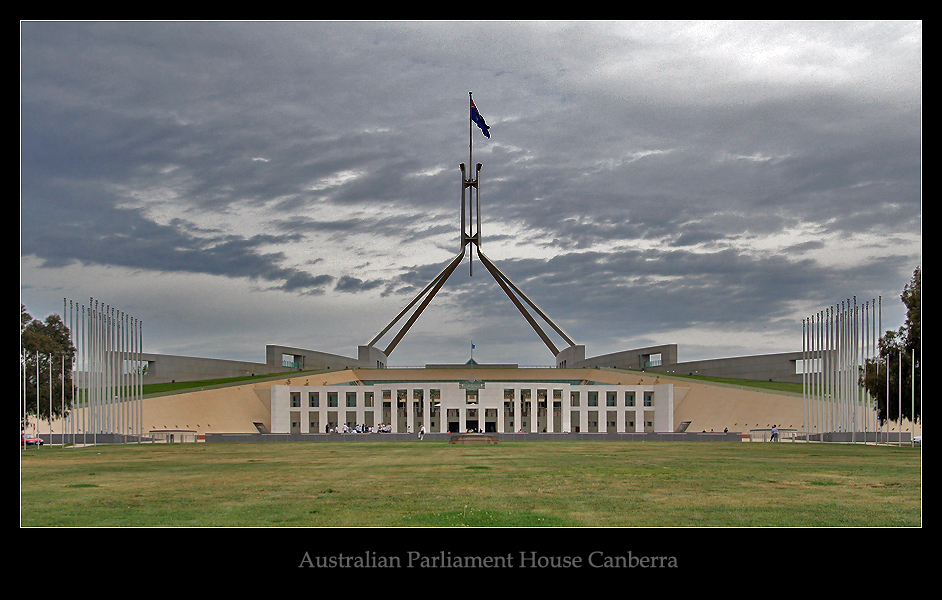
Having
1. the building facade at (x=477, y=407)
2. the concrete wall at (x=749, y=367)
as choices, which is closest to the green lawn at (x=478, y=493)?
the building facade at (x=477, y=407)

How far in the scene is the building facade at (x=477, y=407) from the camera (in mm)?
51469

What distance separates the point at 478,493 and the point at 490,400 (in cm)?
3840

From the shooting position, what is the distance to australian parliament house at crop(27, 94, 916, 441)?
3875 centimetres

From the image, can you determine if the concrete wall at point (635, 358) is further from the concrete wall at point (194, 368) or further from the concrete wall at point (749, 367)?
the concrete wall at point (194, 368)

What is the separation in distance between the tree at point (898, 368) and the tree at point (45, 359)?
3593 cm

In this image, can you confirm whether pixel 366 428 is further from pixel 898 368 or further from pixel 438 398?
pixel 898 368

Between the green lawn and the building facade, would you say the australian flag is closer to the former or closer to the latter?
the building facade

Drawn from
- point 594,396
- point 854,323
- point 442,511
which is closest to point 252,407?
point 594,396

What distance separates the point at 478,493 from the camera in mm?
13172

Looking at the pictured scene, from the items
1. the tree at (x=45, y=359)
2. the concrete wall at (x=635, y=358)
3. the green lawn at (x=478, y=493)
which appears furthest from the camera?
the concrete wall at (x=635, y=358)

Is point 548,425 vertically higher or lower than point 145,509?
lower
